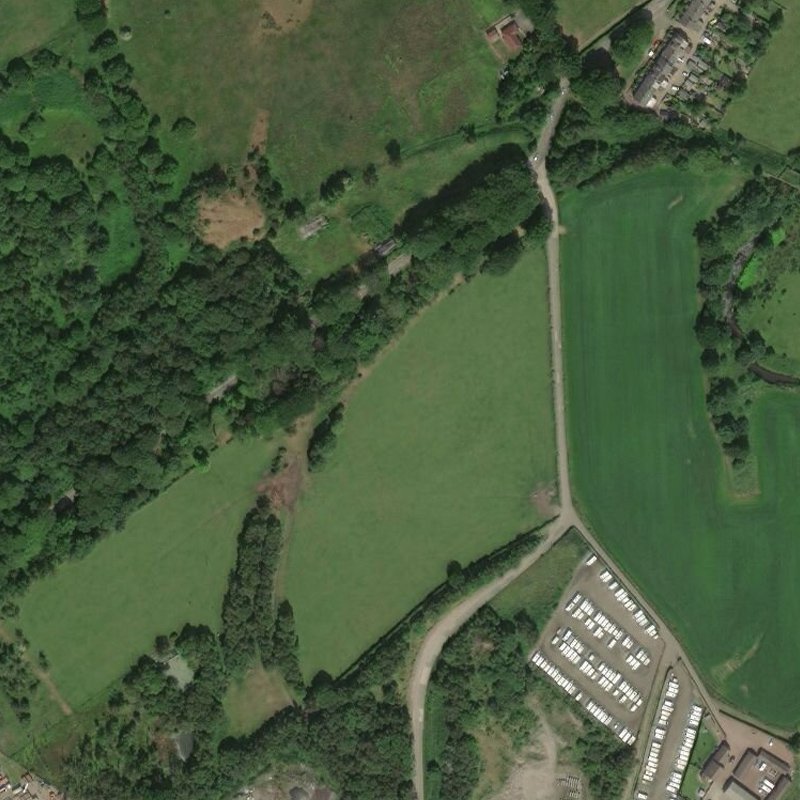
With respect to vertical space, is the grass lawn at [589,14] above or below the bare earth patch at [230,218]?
above

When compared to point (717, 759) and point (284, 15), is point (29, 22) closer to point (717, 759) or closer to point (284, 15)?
point (284, 15)

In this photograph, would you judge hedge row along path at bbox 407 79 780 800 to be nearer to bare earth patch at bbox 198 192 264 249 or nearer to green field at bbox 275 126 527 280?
green field at bbox 275 126 527 280

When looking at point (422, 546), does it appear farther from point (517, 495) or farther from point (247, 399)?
point (247, 399)

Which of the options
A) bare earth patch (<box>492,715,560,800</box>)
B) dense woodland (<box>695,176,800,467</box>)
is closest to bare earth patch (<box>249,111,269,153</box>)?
dense woodland (<box>695,176,800,467</box>)

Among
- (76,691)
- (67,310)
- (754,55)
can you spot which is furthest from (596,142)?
(76,691)

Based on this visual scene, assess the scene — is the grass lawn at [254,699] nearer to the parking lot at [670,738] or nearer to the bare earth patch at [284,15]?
the parking lot at [670,738]

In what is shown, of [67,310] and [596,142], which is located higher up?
[596,142]

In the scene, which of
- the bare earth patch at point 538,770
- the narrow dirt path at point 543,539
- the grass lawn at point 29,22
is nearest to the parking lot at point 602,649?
the narrow dirt path at point 543,539
